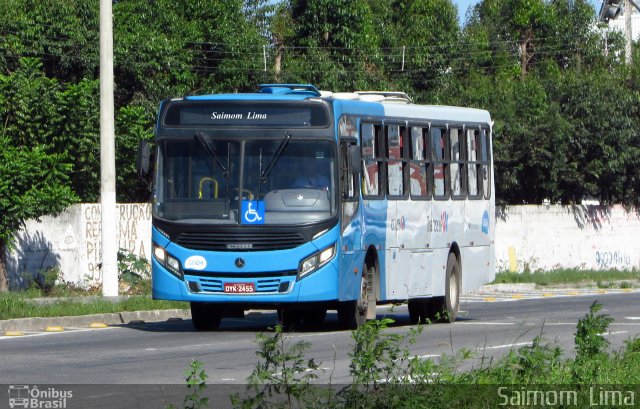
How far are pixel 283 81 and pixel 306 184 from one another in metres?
26.7

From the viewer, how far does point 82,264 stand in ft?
96.2

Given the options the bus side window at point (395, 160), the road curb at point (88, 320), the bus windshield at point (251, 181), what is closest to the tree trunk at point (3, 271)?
the road curb at point (88, 320)

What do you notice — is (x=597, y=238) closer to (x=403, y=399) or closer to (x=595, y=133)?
(x=595, y=133)

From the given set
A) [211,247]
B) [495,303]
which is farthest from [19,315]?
[495,303]

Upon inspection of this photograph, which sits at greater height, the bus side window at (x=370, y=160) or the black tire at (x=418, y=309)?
the bus side window at (x=370, y=160)

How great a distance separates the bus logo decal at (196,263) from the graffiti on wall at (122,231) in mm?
11308

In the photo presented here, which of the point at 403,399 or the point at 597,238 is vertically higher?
the point at 403,399

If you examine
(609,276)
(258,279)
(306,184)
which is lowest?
(609,276)

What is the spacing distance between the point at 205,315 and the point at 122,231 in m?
11.5

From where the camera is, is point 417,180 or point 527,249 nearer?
point 417,180

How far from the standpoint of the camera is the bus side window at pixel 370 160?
18734 mm

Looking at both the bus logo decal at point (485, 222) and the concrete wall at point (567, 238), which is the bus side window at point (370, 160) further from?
the concrete wall at point (567, 238)
